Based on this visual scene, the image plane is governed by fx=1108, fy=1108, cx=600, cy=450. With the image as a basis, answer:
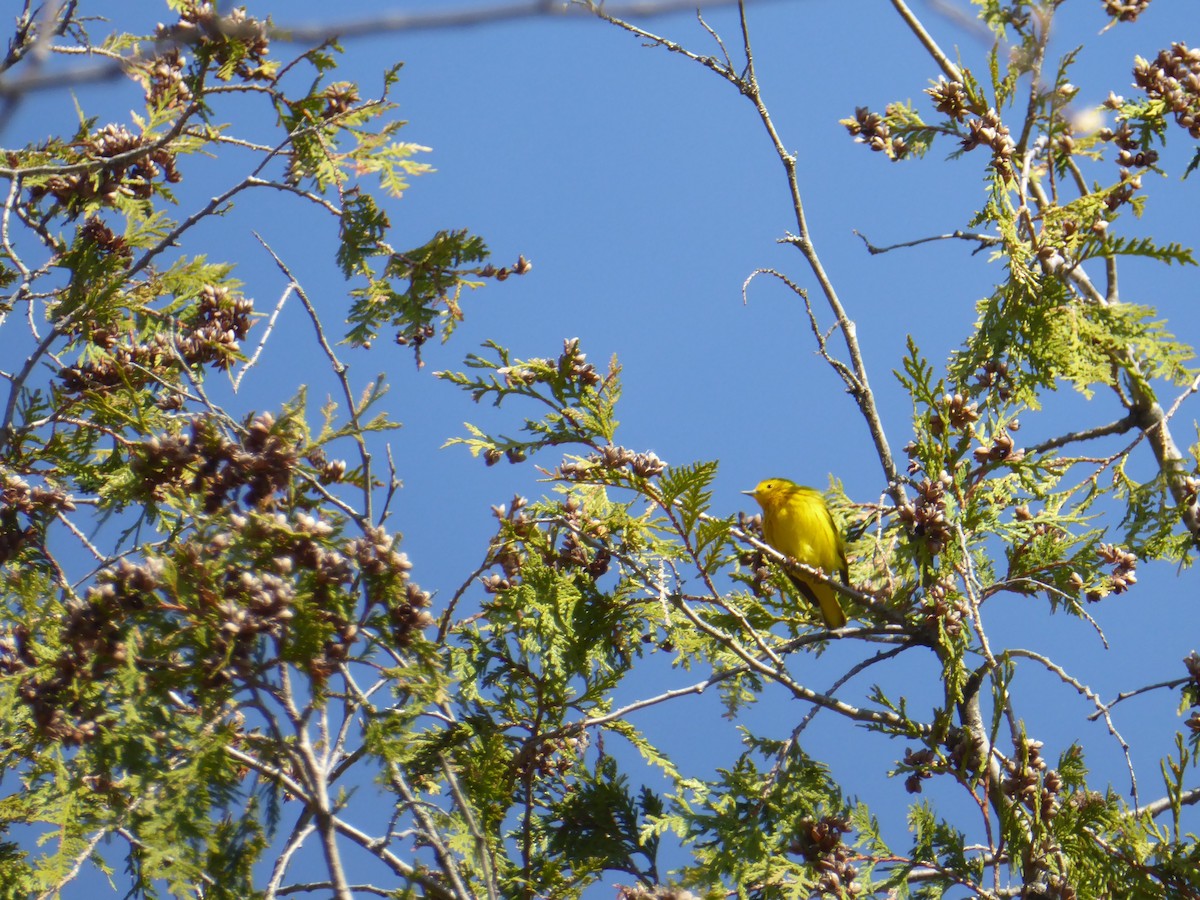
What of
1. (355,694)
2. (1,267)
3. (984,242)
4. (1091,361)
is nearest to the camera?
(355,694)

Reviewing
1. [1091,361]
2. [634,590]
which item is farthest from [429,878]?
[1091,361]

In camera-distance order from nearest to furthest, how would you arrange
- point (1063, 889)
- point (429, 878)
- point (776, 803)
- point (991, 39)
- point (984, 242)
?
point (991, 39) < point (429, 878) < point (1063, 889) < point (776, 803) < point (984, 242)

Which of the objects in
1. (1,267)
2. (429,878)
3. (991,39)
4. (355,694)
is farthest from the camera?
(1,267)

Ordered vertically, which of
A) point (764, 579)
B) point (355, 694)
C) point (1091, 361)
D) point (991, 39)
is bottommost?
point (355, 694)

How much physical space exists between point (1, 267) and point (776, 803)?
147 inches

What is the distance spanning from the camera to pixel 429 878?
241 cm

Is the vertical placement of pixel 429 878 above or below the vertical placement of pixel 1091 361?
A: below

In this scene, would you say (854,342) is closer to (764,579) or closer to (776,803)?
(764,579)

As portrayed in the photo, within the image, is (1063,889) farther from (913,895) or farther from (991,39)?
(991,39)

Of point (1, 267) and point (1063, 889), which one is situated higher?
point (1, 267)

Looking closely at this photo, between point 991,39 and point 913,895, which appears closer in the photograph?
point 991,39

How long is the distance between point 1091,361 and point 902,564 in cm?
91

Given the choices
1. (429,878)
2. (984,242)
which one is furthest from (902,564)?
(429,878)

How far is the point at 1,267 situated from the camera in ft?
14.9
